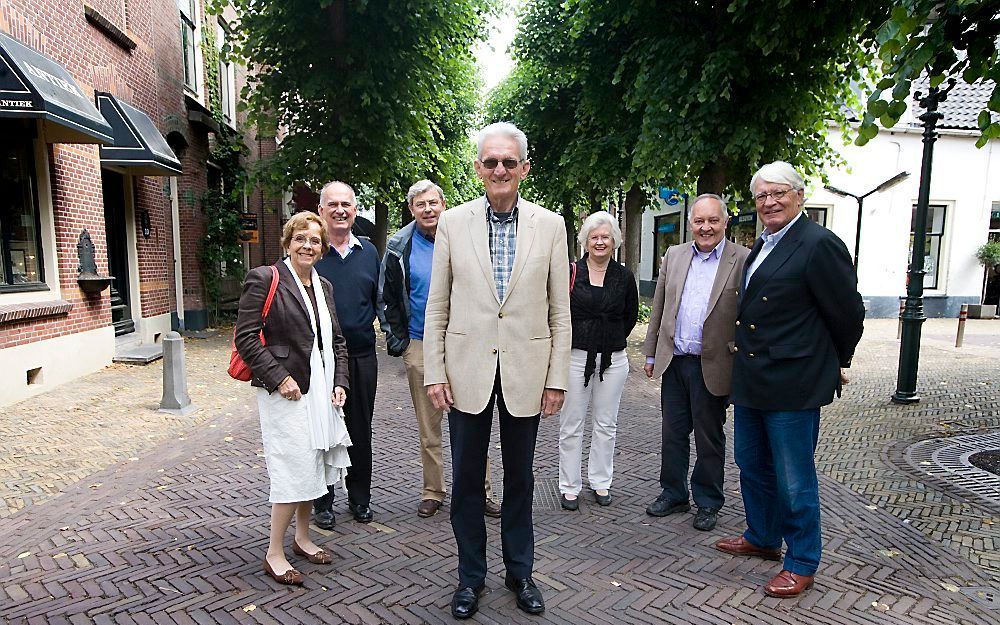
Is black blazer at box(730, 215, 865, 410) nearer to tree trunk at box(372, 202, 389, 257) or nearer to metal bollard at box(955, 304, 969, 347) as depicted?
metal bollard at box(955, 304, 969, 347)

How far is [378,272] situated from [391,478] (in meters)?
1.68

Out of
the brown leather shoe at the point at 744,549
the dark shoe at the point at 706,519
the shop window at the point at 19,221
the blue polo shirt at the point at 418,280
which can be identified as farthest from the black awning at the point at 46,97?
the brown leather shoe at the point at 744,549

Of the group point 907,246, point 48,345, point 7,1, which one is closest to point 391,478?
point 48,345

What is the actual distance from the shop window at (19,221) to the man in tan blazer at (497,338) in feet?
21.6

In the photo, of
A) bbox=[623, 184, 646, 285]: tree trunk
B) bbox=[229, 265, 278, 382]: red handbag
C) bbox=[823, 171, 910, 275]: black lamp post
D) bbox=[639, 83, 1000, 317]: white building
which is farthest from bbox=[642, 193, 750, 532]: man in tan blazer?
bbox=[823, 171, 910, 275]: black lamp post

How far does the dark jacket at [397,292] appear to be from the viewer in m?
3.85

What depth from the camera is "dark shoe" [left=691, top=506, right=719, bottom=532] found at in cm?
374

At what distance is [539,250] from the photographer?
2.70m

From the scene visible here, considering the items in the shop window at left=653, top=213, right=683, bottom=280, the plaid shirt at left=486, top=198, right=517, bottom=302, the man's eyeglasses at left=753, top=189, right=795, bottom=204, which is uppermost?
the shop window at left=653, top=213, right=683, bottom=280

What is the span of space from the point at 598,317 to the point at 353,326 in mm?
1591

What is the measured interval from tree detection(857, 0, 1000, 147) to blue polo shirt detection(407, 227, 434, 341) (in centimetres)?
293

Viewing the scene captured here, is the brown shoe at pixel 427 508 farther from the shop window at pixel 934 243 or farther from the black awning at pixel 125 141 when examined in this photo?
the shop window at pixel 934 243

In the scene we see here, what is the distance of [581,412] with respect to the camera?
4055mm

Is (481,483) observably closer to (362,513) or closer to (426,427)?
(426,427)
